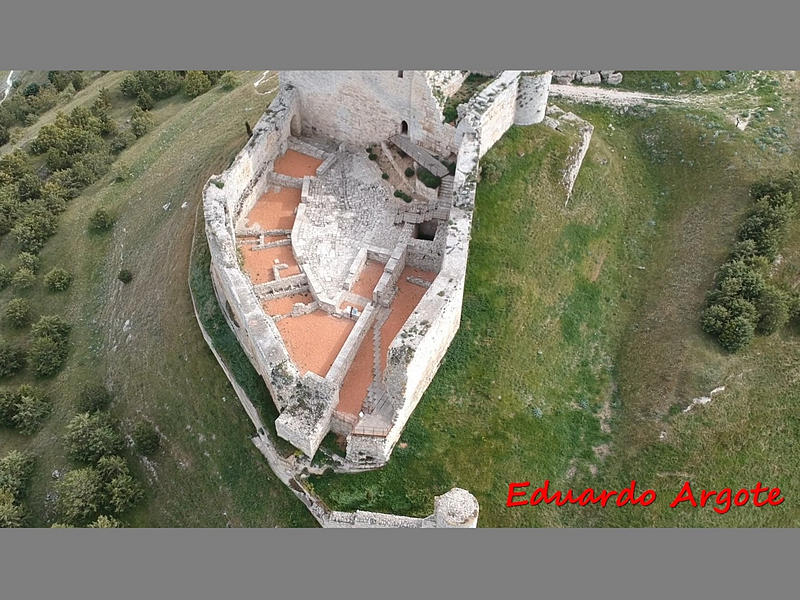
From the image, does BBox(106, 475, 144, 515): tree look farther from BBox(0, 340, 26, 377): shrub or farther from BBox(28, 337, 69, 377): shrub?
BBox(0, 340, 26, 377): shrub

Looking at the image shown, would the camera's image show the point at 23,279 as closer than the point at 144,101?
Yes

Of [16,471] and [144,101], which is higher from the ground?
[144,101]

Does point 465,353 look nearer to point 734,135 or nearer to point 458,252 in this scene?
point 458,252

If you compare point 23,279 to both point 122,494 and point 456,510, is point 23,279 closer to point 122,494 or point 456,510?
point 122,494

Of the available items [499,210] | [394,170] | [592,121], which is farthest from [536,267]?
[592,121]

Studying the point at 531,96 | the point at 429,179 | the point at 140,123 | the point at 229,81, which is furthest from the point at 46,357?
the point at 531,96

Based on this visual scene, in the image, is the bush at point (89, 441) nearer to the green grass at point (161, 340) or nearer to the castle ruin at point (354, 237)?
the green grass at point (161, 340)

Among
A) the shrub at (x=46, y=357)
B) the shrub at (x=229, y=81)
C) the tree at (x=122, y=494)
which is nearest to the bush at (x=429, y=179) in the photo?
the tree at (x=122, y=494)
